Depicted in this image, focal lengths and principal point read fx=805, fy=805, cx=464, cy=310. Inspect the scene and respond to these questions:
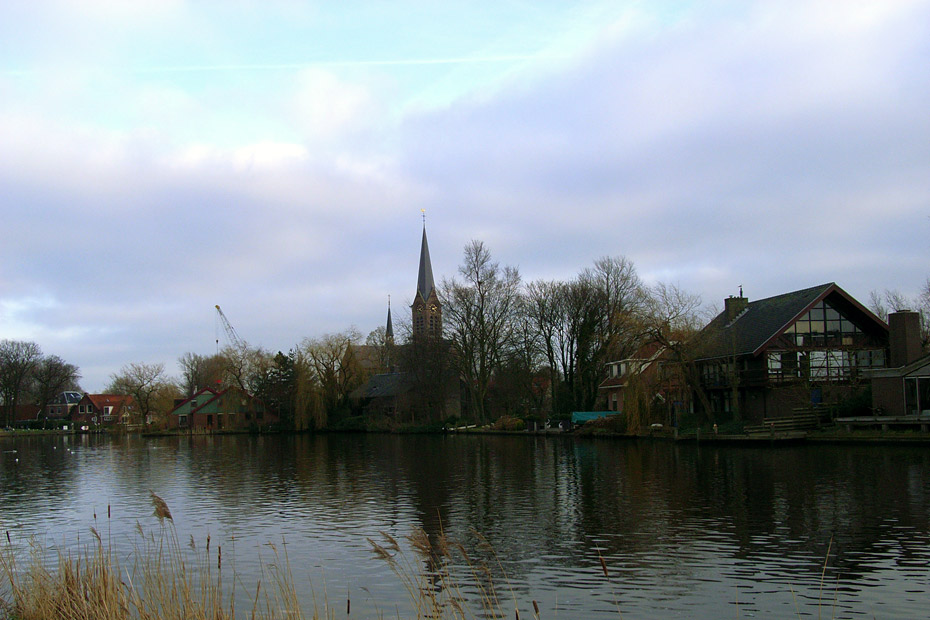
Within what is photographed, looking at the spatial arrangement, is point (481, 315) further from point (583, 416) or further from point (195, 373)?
point (195, 373)

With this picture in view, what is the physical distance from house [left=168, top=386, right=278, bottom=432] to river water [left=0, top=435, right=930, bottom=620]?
55.3 metres

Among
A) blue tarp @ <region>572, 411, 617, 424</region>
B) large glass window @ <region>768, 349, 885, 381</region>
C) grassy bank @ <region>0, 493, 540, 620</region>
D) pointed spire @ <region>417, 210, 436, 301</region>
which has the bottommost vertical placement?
blue tarp @ <region>572, 411, 617, 424</region>

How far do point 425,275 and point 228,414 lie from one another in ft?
151

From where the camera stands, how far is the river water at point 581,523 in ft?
39.4

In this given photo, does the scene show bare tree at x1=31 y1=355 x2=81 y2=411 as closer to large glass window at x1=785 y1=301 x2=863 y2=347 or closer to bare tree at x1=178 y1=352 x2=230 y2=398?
bare tree at x1=178 y1=352 x2=230 y2=398

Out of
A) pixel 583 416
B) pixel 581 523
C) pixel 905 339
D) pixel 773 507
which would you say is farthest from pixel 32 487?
pixel 905 339

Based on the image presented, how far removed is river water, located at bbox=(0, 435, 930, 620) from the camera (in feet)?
39.4

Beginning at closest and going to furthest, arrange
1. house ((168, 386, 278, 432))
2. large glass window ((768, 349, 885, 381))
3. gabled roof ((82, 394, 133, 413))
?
1. large glass window ((768, 349, 885, 381))
2. house ((168, 386, 278, 432))
3. gabled roof ((82, 394, 133, 413))

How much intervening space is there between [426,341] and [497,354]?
8.99 metres

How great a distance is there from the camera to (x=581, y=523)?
18359mm

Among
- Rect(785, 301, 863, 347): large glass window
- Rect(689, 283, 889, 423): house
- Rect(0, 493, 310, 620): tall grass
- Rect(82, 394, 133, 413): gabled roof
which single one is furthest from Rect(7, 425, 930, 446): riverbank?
Rect(82, 394, 133, 413): gabled roof

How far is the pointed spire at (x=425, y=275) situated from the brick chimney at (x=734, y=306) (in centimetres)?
7689

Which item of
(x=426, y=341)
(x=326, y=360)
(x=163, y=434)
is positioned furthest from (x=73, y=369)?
(x=426, y=341)

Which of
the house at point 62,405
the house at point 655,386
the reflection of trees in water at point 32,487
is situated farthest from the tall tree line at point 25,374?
the house at point 655,386
